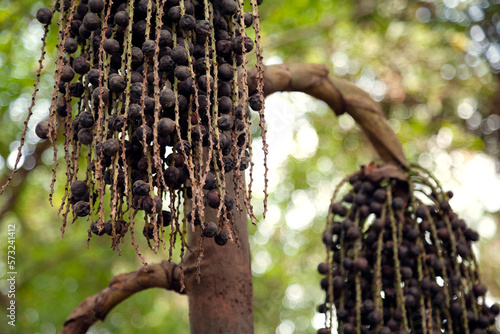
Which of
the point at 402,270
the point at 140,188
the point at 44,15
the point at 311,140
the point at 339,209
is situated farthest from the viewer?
the point at 311,140

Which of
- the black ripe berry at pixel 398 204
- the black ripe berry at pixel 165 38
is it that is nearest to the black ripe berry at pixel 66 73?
the black ripe berry at pixel 165 38

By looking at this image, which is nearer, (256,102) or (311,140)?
(256,102)

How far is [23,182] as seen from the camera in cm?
360

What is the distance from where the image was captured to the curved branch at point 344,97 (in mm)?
1698

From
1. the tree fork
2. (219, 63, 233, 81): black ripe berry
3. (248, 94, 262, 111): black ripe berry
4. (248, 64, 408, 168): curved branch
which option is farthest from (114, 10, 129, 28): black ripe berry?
(248, 64, 408, 168): curved branch

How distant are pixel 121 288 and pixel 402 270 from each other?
2.73 feet

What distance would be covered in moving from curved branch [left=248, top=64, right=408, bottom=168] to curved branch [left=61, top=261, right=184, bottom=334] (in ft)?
2.16

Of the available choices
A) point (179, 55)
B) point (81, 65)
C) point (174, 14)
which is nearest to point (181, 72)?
point (179, 55)

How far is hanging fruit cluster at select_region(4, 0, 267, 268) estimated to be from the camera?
3.25ft

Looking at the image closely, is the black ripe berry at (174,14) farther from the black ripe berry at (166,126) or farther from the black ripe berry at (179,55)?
the black ripe berry at (166,126)

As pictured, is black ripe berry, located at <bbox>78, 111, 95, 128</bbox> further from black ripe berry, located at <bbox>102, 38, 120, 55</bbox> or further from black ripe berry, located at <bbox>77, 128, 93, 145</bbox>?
black ripe berry, located at <bbox>102, 38, 120, 55</bbox>

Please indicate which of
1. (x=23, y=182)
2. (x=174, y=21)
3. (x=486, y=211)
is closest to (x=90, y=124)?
(x=174, y=21)

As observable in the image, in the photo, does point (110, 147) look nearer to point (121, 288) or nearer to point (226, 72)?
point (226, 72)

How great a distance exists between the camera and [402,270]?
1.54 metres
